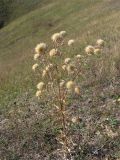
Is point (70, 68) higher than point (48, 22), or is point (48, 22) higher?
point (70, 68)

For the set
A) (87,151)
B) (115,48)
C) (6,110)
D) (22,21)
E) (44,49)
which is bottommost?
(22,21)

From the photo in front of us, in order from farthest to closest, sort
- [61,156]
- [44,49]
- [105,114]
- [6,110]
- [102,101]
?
[6,110] < [102,101] < [105,114] < [61,156] < [44,49]

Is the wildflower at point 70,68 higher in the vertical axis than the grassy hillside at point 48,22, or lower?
higher

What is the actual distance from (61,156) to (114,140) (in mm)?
1134

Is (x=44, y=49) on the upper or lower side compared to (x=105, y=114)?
upper

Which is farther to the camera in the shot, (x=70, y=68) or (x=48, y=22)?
(x=48, y=22)

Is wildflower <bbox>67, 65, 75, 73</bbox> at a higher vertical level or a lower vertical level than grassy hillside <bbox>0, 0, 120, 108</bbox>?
higher

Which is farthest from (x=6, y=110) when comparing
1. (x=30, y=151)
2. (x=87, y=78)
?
(x=30, y=151)

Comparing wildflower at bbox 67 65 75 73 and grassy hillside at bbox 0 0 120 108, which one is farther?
grassy hillside at bbox 0 0 120 108

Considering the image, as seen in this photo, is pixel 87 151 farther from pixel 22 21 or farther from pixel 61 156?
pixel 22 21

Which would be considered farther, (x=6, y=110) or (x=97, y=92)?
(x=6, y=110)

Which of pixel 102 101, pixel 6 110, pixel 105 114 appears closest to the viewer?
pixel 105 114

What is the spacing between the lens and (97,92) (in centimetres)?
1253

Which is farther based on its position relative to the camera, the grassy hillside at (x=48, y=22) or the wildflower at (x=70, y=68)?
the grassy hillside at (x=48, y=22)
